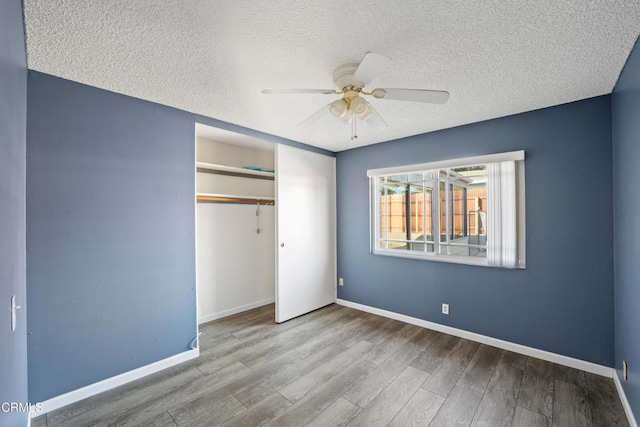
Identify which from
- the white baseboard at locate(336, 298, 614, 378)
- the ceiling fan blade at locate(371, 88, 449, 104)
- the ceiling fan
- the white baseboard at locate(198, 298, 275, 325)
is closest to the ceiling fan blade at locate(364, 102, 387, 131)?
the ceiling fan

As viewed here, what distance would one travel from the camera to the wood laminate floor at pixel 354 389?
182 cm

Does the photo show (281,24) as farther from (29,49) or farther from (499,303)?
(499,303)

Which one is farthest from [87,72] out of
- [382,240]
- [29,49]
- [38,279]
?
[382,240]

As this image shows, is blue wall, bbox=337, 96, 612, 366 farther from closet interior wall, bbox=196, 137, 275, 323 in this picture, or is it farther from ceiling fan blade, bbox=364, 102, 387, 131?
closet interior wall, bbox=196, 137, 275, 323

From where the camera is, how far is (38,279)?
1.86m

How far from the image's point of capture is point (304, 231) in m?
3.75

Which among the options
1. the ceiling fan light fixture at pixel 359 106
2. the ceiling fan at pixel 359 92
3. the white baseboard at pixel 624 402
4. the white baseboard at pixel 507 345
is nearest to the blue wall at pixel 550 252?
the white baseboard at pixel 507 345

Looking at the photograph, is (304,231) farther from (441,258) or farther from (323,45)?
(323,45)

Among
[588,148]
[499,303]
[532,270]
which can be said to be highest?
[588,148]

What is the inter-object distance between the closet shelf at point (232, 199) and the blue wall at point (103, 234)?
0.71 meters

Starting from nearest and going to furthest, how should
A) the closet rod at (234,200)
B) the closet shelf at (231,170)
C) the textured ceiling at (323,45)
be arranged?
the textured ceiling at (323,45) → the closet shelf at (231,170) → the closet rod at (234,200)

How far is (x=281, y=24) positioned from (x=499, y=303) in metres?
3.10

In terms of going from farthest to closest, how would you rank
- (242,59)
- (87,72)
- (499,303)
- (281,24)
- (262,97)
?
(499,303)
(262,97)
(87,72)
(242,59)
(281,24)

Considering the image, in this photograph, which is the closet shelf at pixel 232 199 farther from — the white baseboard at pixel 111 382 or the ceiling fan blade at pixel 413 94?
the ceiling fan blade at pixel 413 94
